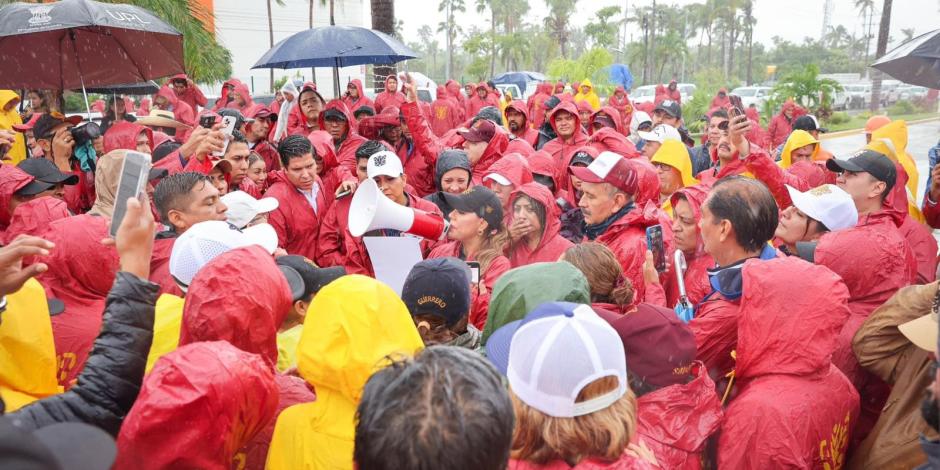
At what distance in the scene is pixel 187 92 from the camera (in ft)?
46.4

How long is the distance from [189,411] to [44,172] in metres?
3.69

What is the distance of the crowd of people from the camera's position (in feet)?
6.41

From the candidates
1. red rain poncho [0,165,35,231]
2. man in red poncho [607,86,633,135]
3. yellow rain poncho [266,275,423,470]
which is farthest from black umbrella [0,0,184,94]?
man in red poncho [607,86,633,135]

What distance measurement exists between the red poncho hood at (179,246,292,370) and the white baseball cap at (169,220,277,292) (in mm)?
401

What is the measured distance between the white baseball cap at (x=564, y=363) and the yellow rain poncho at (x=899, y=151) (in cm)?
518

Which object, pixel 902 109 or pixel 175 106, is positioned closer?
pixel 175 106

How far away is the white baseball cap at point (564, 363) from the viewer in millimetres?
1947

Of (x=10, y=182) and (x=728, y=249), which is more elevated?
(x=10, y=182)

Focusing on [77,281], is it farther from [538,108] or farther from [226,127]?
[538,108]

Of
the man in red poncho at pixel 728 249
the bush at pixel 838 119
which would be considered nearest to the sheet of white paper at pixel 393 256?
the man in red poncho at pixel 728 249

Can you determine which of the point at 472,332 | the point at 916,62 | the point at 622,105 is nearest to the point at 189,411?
the point at 472,332

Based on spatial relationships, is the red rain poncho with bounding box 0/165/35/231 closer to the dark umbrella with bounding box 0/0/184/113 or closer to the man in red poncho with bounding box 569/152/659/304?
the dark umbrella with bounding box 0/0/184/113

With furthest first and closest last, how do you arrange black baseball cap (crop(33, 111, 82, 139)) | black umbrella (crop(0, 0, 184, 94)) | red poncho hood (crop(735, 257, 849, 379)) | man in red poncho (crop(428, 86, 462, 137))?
man in red poncho (crop(428, 86, 462, 137)), black baseball cap (crop(33, 111, 82, 139)), black umbrella (crop(0, 0, 184, 94)), red poncho hood (crop(735, 257, 849, 379))

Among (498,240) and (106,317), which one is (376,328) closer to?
(106,317)
